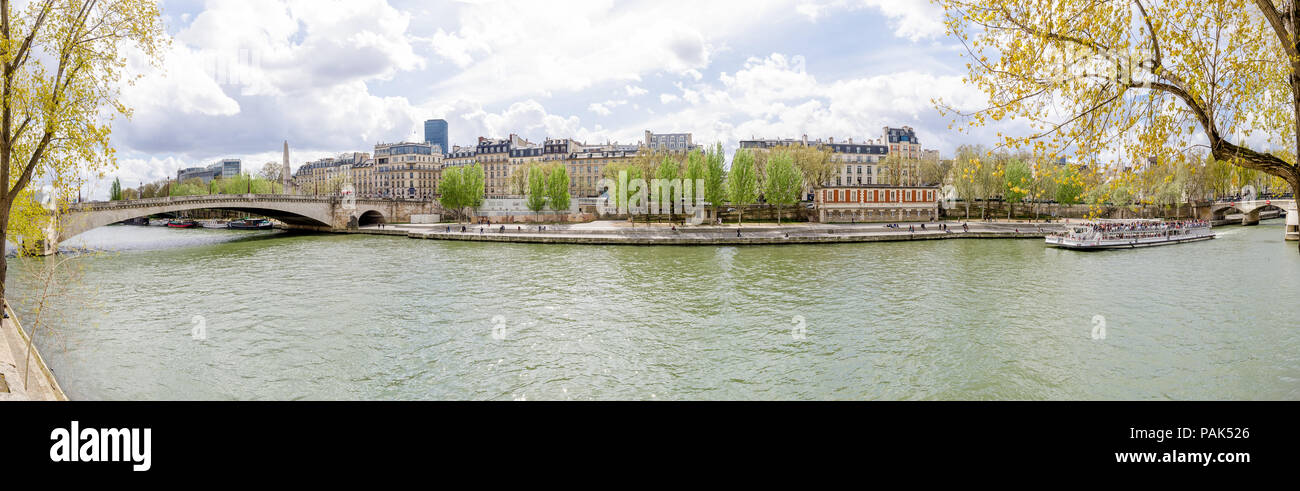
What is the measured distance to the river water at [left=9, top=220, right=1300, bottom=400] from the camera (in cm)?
1156

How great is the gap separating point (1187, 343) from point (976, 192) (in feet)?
188

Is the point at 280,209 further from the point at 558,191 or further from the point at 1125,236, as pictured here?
the point at 1125,236

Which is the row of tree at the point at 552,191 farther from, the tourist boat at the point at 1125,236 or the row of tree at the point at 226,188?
the row of tree at the point at 226,188

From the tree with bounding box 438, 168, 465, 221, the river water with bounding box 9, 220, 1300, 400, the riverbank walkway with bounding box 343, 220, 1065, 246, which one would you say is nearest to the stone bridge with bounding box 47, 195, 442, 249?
the riverbank walkway with bounding box 343, 220, 1065, 246

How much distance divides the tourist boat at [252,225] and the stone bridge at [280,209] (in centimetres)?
736

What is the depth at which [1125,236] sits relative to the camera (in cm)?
4062

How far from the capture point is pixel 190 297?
21.7m

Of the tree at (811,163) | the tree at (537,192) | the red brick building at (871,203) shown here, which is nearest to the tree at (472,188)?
the tree at (537,192)

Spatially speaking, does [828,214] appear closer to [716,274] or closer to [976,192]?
[976,192]

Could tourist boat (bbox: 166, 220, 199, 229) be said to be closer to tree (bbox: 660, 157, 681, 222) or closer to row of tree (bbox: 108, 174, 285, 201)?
row of tree (bbox: 108, 174, 285, 201)

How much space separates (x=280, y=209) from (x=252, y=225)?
2798cm

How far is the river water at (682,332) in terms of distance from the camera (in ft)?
37.9

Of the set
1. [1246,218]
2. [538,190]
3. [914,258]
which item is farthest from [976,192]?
[538,190]
